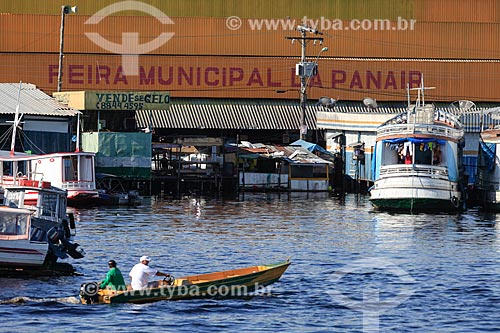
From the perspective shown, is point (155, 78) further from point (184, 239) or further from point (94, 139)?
point (184, 239)

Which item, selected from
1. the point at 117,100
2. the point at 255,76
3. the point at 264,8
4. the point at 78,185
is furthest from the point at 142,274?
the point at 264,8

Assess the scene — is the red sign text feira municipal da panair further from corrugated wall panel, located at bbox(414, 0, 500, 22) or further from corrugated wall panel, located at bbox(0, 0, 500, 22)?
corrugated wall panel, located at bbox(414, 0, 500, 22)

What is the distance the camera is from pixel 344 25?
100m

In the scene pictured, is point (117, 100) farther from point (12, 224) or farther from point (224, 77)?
point (12, 224)

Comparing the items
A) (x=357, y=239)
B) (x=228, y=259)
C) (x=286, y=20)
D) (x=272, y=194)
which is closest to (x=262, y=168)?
(x=272, y=194)

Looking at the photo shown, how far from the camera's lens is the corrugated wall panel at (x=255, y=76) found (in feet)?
314

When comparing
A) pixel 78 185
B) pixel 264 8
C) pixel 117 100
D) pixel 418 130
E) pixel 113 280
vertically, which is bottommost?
pixel 113 280

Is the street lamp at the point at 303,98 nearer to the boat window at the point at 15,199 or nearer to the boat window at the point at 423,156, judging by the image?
the boat window at the point at 423,156

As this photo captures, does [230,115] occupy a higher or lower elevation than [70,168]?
higher

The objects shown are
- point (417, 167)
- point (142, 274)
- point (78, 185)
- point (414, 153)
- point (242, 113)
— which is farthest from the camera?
point (242, 113)

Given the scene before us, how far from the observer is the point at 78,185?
62469mm

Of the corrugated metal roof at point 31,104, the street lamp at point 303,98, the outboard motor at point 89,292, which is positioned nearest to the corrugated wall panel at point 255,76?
the street lamp at point 303,98

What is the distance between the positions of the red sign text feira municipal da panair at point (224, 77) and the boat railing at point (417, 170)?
39363mm

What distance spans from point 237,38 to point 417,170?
43590 mm
